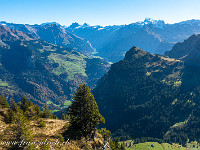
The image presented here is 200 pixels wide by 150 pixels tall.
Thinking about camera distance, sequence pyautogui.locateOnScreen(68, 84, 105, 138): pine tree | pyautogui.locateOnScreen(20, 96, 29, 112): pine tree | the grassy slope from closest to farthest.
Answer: the grassy slope → pyautogui.locateOnScreen(68, 84, 105, 138): pine tree → pyautogui.locateOnScreen(20, 96, 29, 112): pine tree

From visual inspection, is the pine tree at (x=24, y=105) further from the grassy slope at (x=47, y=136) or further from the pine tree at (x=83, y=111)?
the pine tree at (x=83, y=111)

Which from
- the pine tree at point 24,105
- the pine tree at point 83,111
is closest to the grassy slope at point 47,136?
the pine tree at point 83,111

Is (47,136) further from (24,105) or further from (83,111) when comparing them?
(24,105)

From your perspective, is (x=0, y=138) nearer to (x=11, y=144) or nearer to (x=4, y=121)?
(x=11, y=144)

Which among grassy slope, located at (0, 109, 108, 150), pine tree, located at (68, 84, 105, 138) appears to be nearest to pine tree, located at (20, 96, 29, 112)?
grassy slope, located at (0, 109, 108, 150)

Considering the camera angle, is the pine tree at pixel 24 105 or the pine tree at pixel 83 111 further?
the pine tree at pixel 24 105

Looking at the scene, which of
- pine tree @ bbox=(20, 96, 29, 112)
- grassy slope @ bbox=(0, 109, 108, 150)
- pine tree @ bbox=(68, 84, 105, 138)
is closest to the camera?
grassy slope @ bbox=(0, 109, 108, 150)

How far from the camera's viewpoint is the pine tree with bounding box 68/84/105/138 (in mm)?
41312

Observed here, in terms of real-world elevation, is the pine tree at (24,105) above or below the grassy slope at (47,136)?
above

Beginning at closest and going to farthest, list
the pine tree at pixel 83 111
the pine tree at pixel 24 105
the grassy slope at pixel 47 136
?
the grassy slope at pixel 47 136 < the pine tree at pixel 83 111 < the pine tree at pixel 24 105

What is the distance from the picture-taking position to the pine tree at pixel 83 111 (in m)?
41.3

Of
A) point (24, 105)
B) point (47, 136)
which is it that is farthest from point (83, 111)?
point (24, 105)

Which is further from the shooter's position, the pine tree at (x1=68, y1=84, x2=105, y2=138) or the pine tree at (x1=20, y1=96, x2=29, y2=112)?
the pine tree at (x1=20, y1=96, x2=29, y2=112)

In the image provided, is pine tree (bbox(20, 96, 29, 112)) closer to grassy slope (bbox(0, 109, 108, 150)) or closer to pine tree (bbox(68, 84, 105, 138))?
grassy slope (bbox(0, 109, 108, 150))
